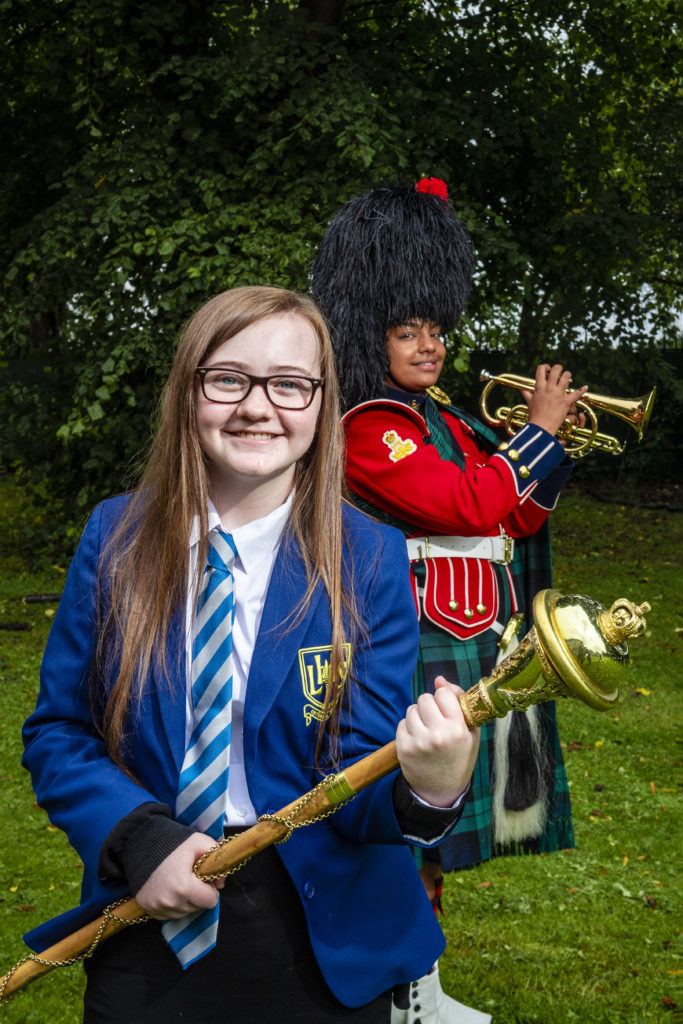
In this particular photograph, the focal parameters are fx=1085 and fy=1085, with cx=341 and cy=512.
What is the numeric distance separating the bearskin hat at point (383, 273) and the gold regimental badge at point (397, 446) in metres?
0.20

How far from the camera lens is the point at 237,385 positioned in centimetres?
188

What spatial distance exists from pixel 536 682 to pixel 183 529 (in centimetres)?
72

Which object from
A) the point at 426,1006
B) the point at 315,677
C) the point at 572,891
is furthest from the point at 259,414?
the point at 572,891

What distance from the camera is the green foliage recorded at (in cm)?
768

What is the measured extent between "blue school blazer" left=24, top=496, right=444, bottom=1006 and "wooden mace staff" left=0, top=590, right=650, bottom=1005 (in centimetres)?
14

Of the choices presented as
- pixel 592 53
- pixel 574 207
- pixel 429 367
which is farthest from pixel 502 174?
pixel 429 367

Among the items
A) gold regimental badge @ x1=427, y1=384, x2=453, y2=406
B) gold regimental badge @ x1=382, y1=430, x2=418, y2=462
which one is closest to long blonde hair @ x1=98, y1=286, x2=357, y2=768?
gold regimental badge @ x1=382, y1=430, x2=418, y2=462

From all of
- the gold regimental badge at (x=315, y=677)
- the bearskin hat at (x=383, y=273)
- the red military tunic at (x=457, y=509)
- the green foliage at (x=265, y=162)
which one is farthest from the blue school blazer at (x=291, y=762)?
the green foliage at (x=265, y=162)

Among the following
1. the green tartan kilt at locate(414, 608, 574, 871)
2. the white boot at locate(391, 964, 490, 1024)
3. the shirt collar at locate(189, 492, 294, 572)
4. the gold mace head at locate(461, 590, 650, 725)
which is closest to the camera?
the gold mace head at locate(461, 590, 650, 725)

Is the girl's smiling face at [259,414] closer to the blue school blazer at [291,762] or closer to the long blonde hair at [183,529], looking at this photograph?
the long blonde hair at [183,529]

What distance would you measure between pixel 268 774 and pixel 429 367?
5.48 feet

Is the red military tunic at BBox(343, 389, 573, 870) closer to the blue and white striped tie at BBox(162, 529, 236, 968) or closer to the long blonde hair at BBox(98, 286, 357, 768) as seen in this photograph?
the long blonde hair at BBox(98, 286, 357, 768)

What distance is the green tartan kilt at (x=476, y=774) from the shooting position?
10.1ft

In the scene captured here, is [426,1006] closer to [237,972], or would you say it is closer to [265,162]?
[237,972]
